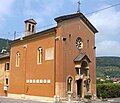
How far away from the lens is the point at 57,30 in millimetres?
30562

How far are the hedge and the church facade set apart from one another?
151 inches

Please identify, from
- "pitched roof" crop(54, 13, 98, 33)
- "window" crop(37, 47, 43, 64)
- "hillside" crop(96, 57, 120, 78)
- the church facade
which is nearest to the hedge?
the church facade

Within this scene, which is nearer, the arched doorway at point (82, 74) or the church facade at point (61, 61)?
the church facade at point (61, 61)

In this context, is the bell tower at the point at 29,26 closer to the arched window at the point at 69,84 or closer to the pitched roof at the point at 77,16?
the pitched roof at the point at 77,16

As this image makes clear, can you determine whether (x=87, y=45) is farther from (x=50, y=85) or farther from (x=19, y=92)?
(x=19, y=92)

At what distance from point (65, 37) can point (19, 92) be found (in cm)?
1214

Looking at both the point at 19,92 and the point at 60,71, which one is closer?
the point at 60,71

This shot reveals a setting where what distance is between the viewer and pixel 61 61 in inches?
1159

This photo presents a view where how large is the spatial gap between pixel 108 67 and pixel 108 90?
107937 millimetres

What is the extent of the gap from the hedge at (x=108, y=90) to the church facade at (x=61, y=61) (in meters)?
3.83

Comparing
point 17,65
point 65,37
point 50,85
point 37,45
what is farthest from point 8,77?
point 65,37

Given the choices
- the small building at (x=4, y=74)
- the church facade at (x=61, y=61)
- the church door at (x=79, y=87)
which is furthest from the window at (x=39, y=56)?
the small building at (x=4, y=74)

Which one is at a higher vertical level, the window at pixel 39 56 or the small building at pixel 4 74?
the window at pixel 39 56

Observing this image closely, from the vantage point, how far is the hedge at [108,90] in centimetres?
3716
